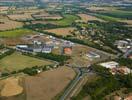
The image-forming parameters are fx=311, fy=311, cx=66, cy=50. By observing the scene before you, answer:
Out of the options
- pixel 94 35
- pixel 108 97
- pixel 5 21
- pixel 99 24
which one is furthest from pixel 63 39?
pixel 108 97

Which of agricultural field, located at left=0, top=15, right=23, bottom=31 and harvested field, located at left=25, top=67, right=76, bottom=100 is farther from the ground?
harvested field, located at left=25, top=67, right=76, bottom=100

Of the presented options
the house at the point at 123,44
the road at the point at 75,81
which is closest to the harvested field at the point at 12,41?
the house at the point at 123,44

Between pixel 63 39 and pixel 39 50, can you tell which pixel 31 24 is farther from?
pixel 39 50

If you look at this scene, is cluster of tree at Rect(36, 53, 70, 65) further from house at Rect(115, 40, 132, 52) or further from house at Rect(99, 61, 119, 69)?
house at Rect(115, 40, 132, 52)

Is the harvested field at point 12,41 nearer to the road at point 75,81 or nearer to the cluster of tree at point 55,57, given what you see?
the cluster of tree at point 55,57

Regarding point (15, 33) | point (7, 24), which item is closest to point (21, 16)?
point (7, 24)

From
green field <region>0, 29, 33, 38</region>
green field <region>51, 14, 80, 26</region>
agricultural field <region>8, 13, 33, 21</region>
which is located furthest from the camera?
agricultural field <region>8, 13, 33, 21</region>

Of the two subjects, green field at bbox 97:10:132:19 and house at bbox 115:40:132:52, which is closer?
house at bbox 115:40:132:52

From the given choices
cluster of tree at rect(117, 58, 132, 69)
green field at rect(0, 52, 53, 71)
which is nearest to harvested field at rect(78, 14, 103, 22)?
cluster of tree at rect(117, 58, 132, 69)
